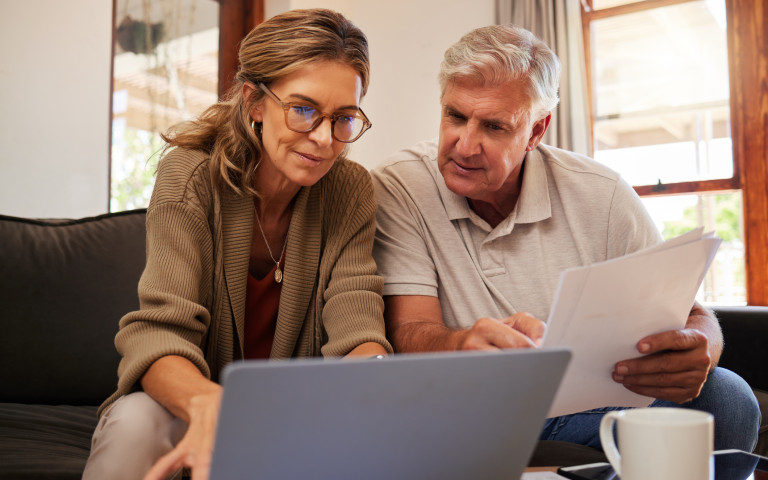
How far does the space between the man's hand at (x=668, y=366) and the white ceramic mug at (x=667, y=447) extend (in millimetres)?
396

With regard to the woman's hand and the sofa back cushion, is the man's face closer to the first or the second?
the woman's hand

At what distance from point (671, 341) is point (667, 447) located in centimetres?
47

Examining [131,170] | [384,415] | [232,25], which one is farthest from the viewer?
[232,25]

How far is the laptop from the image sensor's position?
1.74ft

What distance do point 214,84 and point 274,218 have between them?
2.41m

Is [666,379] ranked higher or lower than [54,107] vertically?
lower

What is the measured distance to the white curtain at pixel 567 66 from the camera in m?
3.64

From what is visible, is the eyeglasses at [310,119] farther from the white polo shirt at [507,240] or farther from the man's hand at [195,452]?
the man's hand at [195,452]

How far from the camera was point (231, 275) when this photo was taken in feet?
4.39

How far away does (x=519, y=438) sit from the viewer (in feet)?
2.21

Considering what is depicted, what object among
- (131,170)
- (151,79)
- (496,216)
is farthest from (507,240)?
(151,79)

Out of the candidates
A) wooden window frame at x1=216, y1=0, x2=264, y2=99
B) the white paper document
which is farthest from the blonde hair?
wooden window frame at x1=216, y1=0, x2=264, y2=99

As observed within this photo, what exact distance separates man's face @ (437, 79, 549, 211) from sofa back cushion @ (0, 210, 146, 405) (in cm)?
88

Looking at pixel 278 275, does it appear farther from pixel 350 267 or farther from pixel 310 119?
pixel 310 119
